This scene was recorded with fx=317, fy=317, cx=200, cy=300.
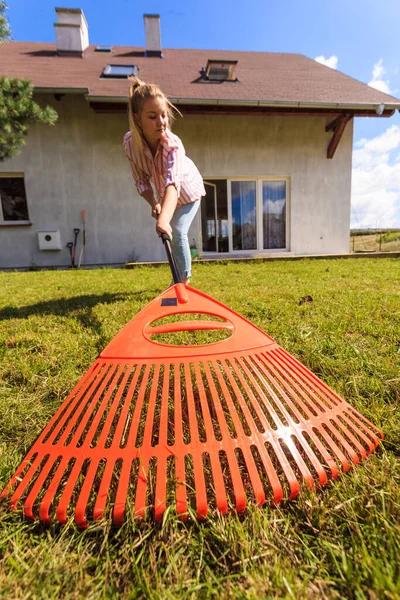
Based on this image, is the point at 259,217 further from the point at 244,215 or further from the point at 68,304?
the point at 68,304

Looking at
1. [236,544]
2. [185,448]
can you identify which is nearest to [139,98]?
[185,448]

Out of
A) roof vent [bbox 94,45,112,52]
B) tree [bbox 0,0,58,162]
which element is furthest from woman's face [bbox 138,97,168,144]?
roof vent [bbox 94,45,112,52]

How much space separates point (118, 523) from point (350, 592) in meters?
0.37

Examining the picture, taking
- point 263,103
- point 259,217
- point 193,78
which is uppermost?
point 193,78

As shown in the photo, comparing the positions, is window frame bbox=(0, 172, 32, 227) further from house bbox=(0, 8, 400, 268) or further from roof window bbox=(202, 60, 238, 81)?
roof window bbox=(202, 60, 238, 81)

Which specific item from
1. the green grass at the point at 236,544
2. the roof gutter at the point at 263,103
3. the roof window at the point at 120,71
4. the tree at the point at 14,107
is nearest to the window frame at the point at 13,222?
the roof gutter at the point at 263,103

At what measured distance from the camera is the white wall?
20.0 ft

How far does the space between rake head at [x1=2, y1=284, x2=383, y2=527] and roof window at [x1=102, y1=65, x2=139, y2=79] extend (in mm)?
7338

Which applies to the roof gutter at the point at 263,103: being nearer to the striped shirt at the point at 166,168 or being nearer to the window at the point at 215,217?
the window at the point at 215,217

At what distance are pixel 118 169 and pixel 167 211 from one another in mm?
5288

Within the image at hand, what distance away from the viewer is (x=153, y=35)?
8.02 m

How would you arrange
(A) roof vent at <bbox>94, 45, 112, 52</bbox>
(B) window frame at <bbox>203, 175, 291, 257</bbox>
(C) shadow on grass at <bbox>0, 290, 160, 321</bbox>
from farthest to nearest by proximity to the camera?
(A) roof vent at <bbox>94, 45, 112, 52</bbox>, (B) window frame at <bbox>203, 175, 291, 257</bbox>, (C) shadow on grass at <bbox>0, 290, 160, 321</bbox>

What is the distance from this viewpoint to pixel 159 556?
0.52 metres

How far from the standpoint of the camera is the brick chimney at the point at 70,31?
23.6 feet
